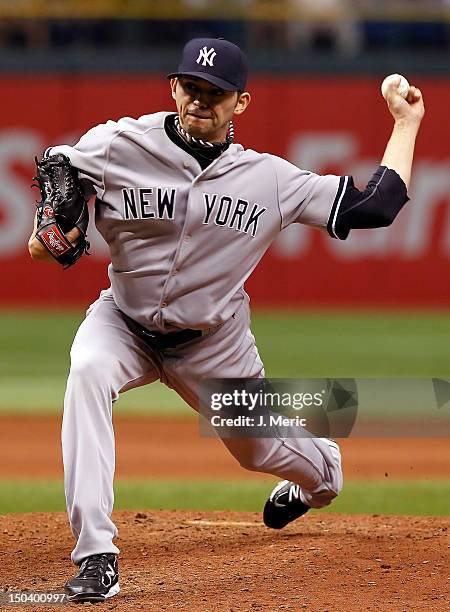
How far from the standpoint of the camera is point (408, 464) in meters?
7.47

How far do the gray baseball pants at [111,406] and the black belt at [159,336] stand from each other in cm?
3

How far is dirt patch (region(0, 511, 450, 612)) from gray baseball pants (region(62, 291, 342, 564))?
0.26 metres

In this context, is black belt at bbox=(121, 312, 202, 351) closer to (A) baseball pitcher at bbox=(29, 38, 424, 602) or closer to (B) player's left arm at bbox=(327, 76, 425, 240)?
(A) baseball pitcher at bbox=(29, 38, 424, 602)

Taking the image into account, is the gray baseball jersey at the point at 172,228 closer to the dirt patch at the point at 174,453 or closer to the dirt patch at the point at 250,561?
the dirt patch at the point at 250,561

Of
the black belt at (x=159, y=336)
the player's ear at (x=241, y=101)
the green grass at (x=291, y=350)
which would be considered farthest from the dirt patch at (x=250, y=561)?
the green grass at (x=291, y=350)

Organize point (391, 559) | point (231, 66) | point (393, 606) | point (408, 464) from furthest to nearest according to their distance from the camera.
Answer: point (408, 464) < point (391, 559) < point (231, 66) < point (393, 606)

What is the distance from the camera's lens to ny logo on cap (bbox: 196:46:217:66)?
4230 mm

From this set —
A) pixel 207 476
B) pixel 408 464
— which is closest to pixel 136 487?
pixel 207 476

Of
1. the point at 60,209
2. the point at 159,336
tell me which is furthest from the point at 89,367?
the point at 60,209

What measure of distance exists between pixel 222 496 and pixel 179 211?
2546mm

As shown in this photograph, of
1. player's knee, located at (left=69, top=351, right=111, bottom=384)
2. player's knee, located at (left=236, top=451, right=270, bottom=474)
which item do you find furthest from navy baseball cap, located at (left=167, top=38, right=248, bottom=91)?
player's knee, located at (left=236, top=451, right=270, bottom=474)

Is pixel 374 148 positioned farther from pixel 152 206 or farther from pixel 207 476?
pixel 152 206

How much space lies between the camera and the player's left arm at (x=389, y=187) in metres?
4.30

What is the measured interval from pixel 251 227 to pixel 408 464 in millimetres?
3461
